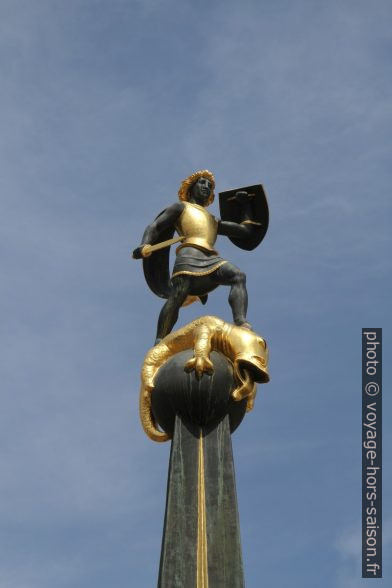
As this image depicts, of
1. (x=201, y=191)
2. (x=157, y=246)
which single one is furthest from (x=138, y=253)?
(x=201, y=191)

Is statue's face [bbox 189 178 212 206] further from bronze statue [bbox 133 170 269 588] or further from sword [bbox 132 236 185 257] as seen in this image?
sword [bbox 132 236 185 257]

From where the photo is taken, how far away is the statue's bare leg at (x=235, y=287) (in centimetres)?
1947

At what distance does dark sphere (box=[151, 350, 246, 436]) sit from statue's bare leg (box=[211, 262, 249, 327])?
105cm

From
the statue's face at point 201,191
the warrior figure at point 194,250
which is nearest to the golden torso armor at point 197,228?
the warrior figure at point 194,250

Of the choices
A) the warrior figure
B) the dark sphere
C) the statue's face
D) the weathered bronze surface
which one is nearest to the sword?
the warrior figure

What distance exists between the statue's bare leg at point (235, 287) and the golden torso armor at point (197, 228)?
62cm

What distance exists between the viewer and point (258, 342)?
18.7 m

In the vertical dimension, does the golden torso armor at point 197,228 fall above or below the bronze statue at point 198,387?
above

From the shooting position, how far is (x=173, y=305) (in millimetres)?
20297

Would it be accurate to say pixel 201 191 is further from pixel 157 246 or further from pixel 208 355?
pixel 208 355

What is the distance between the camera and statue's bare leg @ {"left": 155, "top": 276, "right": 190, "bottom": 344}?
20.2 meters

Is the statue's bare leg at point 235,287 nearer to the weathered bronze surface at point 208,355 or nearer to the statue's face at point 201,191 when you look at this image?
the weathered bronze surface at point 208,355

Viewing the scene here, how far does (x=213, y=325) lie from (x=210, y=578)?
13.1ft

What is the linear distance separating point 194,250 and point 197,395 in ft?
10.7
